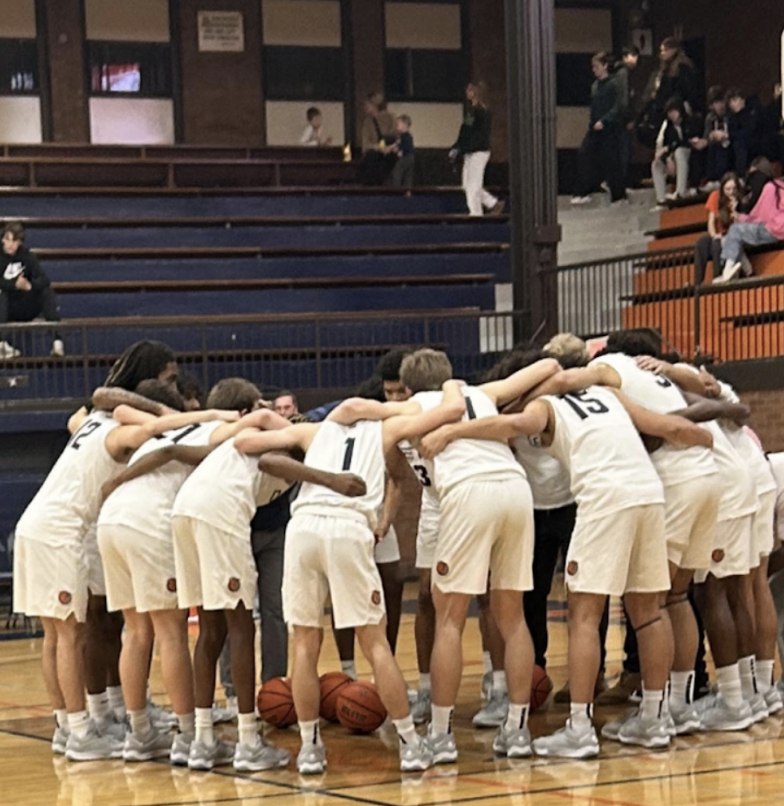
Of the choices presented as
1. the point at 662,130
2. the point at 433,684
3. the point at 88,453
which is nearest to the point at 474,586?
the point at 433,684

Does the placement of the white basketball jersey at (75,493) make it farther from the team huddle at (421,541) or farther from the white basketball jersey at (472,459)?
the white basketball jersey at (472,459)

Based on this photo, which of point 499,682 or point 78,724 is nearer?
point 78,724

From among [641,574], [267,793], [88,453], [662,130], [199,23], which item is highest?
[199,23]

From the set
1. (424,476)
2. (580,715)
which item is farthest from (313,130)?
(580,715)

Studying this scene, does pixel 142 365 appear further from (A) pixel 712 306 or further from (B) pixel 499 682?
(A) pixel 712 306

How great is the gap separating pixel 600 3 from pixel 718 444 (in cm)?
1773

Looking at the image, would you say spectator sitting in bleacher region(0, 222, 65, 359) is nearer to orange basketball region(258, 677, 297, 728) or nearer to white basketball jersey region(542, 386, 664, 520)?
orange basketball region(258, 677, 297, 728)

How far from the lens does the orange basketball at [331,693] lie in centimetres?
852

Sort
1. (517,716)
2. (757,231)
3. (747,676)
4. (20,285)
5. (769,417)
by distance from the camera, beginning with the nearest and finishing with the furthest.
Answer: (517,716) → (747,676) → (769,417) → (20,285) → (757,231)

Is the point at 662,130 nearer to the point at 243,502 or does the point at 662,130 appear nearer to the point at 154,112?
the point at 154,112

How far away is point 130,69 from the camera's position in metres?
23.0

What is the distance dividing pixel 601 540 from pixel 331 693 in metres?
1.81

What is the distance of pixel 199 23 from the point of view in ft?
76.2

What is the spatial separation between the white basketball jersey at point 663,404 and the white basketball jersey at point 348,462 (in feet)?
3.89
